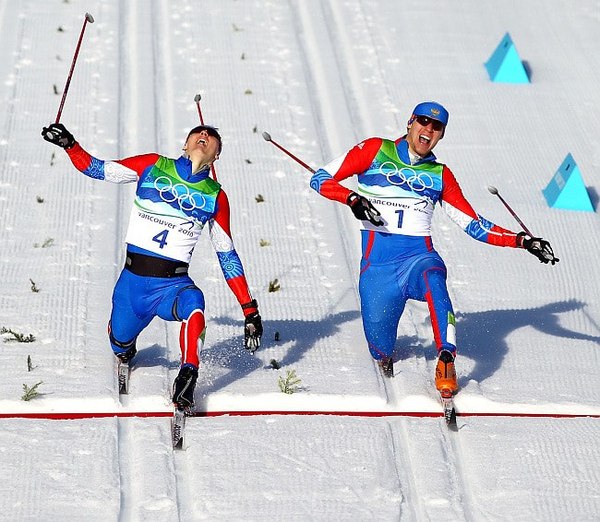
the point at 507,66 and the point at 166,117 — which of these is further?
the point at 507,66

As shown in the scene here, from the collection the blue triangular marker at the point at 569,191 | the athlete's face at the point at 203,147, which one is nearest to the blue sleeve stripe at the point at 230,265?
the athlete's face at the point at 203,147

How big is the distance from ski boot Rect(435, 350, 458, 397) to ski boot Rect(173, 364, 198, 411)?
121cm

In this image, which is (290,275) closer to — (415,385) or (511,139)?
(415,385)

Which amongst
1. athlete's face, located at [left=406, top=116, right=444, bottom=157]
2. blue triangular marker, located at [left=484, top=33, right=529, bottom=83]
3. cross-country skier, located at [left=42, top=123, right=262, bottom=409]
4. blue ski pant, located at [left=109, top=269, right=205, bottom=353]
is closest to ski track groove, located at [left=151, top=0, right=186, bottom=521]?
blue ski pant, located at [left=109, top=269, right=205, bottom=353]

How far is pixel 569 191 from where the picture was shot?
912cm

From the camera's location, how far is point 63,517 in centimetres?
550

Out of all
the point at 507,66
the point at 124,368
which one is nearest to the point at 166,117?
the point at 507,66

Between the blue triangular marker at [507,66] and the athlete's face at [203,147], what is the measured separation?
210 inches

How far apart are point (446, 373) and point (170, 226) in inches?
60.6

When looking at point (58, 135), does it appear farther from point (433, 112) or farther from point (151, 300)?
point (433, 112)

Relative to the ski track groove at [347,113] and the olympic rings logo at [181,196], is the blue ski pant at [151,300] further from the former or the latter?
the ski track groove at [347,113]

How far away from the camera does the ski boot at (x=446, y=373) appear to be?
6.27 meters

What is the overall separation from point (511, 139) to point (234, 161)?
2.28 metres

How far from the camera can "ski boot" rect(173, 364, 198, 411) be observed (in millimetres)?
5977
